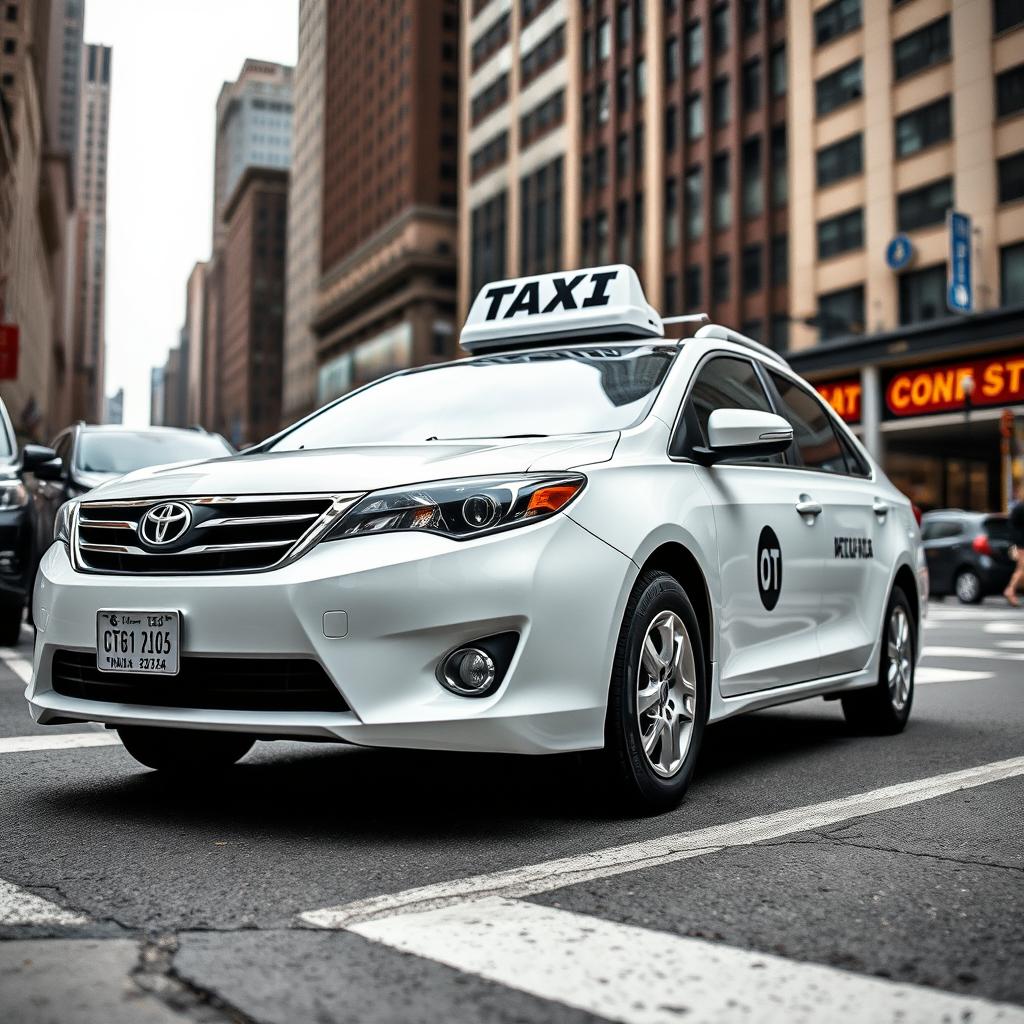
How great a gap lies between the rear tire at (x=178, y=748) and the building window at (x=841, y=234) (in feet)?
112

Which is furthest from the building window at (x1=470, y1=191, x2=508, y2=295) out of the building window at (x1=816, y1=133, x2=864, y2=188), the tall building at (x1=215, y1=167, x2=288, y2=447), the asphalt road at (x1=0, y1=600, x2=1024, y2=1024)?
the tall building at (x1=215, y1=167, x2=288, y2=447)

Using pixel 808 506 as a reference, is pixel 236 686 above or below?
below

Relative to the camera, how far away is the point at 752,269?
42719 mm

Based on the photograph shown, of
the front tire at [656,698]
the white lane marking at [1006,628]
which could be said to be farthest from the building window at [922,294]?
the front tire at [656,698]

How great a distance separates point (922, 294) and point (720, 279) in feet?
36.1

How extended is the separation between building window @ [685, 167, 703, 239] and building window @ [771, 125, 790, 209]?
3.93m

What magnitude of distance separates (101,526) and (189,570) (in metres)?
0.46

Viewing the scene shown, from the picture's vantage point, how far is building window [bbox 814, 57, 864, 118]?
37156 mm

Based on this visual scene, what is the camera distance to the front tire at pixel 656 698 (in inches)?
165

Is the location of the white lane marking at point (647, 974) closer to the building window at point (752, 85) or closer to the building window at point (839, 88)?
the building window at point (839, 88)

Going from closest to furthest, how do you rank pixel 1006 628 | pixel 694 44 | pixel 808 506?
1. pixel 808 506
2. pixel 1006 628
3. pixel 694 44

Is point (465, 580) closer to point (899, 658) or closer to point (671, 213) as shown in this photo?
point (899, 658)

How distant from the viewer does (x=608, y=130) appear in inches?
2052

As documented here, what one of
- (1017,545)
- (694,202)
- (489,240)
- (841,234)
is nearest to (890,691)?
(1017,545)
